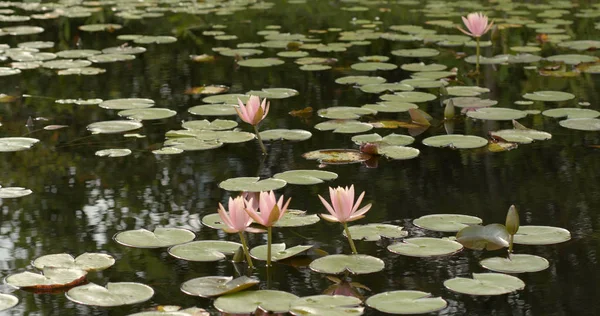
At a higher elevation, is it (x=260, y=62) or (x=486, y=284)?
(x=260, y=62)

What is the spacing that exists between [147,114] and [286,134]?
2.51 ft

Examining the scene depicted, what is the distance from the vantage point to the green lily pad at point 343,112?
4.26 meters

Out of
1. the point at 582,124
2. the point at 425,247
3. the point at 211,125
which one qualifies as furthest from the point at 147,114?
the point at 425,247

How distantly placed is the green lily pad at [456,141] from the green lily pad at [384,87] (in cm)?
101

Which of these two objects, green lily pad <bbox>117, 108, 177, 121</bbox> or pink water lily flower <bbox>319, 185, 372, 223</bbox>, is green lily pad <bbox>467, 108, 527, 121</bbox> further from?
pink water lily flower <bbox>319, 185, 372, 223</bbox>

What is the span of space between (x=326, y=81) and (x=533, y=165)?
6.41ft

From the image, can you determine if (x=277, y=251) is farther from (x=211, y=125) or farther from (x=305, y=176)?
(x=211, y=125)

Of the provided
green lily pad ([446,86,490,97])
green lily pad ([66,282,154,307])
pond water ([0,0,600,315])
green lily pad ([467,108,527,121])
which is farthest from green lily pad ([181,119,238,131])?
green lily pad ([66,282,154,307])

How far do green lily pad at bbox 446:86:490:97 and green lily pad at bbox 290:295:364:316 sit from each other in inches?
108

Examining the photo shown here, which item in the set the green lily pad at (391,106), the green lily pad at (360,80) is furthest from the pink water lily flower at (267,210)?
the green lily pad at (360,80)

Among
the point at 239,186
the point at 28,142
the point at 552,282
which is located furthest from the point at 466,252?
the point at 28,142

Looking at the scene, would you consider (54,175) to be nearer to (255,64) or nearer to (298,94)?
(298,94)

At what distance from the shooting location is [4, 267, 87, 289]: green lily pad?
7.57ft

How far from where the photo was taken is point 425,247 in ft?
8.46
